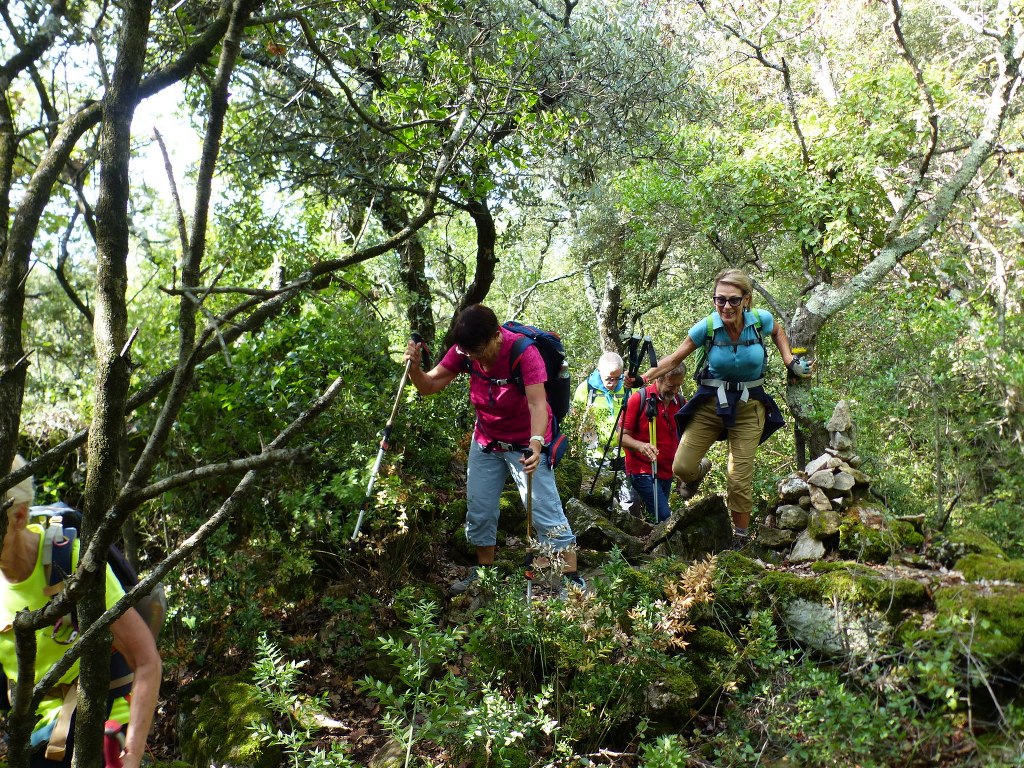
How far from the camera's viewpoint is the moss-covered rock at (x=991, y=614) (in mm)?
3396

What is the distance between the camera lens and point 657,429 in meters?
7.11

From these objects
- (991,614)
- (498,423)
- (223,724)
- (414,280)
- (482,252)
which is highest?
(482,252)

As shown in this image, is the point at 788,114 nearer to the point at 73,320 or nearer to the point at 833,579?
the point at 833,579

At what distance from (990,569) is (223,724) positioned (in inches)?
192

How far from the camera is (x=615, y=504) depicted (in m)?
7.95

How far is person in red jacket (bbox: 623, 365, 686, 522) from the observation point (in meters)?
6.99

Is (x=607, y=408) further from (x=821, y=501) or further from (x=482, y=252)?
(x=482, y=252)

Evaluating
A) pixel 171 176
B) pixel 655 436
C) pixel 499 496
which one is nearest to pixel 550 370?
pixel 499 496

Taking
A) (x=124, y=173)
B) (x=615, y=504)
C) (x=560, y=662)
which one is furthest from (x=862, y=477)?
(x=124, y=173)

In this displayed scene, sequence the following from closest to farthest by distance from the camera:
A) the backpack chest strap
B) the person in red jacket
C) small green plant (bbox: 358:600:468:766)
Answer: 1. small green plant (bbox: 358:600:468:766)
2. the backpack chest strap
3. the person in red jacket

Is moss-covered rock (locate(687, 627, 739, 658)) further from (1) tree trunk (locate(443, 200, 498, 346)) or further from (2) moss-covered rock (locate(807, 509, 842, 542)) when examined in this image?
(1) tree trunk (locate(443, 200, 498, 346))

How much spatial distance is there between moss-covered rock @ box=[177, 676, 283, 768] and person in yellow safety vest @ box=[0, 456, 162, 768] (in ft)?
4.06

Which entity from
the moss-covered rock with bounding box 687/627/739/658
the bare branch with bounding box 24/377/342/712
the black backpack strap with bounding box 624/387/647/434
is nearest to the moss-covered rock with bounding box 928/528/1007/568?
the moss-covered rock with bounding box 687/627/739/658

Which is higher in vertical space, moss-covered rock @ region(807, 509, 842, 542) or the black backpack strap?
the black backpack strap
